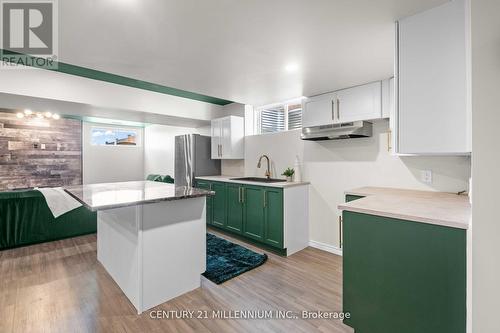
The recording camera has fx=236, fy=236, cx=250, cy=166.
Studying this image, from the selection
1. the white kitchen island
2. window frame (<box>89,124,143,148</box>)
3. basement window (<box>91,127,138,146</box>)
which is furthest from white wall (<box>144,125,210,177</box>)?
the white kitchen island

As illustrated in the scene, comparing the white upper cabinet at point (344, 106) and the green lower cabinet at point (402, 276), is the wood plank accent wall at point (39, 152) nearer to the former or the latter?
the white upper cabinet at point (344, 106)

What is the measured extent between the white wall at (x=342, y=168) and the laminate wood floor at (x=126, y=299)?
2.08 ft

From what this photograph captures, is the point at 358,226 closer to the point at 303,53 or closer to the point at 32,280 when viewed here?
the point at 303,53

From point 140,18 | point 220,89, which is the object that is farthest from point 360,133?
point 140,18

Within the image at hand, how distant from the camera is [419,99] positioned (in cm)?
166

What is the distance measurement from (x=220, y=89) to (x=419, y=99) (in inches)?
94.5

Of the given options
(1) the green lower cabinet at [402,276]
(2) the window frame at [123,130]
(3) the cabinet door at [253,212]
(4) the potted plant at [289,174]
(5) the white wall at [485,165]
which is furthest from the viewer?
(2) the window frame at [123,130]

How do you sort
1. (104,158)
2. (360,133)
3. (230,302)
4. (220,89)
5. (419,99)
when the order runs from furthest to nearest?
(104,158) < (220,89) < (360,133) < (230,302) < (419,99)

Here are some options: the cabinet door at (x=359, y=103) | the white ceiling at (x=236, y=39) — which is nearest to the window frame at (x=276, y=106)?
the cabinet door at (x=359, y=103)

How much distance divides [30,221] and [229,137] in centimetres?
323

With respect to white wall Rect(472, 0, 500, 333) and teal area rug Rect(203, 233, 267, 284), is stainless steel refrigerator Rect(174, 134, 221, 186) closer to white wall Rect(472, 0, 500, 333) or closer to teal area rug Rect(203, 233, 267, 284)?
teal area rug Rect(203, 233, 267, 284)

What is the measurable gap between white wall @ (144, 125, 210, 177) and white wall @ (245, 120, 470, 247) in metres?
2.58

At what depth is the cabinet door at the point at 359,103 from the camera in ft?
9.10

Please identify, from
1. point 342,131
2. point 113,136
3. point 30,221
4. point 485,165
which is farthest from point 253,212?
point 113,136
